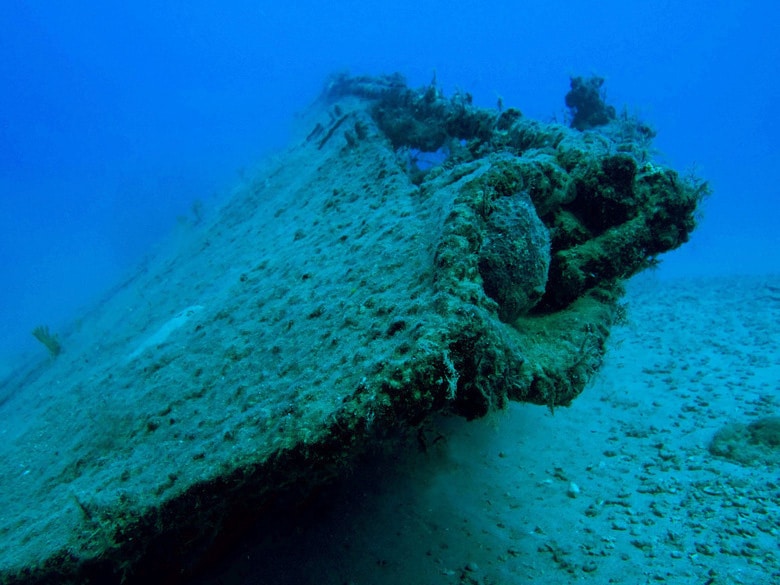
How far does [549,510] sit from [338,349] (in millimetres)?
2487

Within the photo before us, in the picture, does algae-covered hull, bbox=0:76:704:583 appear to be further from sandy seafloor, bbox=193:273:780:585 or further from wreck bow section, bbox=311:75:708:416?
sandy seafloor, bbox=193:273:780:585

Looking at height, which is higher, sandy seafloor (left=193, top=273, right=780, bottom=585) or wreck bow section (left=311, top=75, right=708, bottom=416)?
wreck bow section (left=311, top=75, right=708, bottom=416)

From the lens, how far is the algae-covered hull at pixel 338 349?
1815 millimetres

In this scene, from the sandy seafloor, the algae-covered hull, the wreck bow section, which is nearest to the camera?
the algae-covered hull

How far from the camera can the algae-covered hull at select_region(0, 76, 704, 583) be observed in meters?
1.82

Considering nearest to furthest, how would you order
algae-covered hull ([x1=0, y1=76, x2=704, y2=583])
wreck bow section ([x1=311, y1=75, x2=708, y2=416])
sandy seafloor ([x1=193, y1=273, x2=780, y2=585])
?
algae-covered hull ([x1=0, y1=76, x2=704, y2=583])
wreck bow section ([x1=311, y1=75, x2=708, y2=416])
sandy seafloor ([x1=193, y1=273, x2=780, y2=585])

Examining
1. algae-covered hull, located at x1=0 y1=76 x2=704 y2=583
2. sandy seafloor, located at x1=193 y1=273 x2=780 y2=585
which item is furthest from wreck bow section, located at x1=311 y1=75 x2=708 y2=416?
sandy seafloor, located at x1=193 y1=273 x2=780 y2=585

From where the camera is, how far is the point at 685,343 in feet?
25.9

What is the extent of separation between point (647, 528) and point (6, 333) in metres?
37.5

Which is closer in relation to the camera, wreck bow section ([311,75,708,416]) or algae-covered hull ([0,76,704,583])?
algae-covered hull ([0,76,704,583])

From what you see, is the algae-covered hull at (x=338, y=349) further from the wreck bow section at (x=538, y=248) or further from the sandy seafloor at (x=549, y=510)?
the sandy seafloor at (x=549, y=510)

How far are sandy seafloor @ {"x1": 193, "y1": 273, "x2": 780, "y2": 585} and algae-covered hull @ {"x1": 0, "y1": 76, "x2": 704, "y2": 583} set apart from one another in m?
0.80

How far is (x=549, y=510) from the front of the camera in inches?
134

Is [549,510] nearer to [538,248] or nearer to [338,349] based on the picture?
[538,248]
